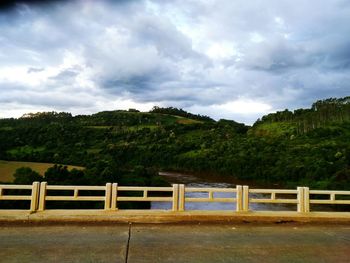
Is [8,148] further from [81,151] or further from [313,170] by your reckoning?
[313,170]

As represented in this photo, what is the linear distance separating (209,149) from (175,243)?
104 meters

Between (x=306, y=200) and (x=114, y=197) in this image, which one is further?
(x=306, y=200)

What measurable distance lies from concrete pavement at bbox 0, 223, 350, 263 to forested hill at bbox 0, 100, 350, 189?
136ft

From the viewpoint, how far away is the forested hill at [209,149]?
69688 mm

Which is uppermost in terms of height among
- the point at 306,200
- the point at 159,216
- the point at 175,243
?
the point at 306,200

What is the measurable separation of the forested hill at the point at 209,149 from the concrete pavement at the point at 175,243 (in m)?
41.4

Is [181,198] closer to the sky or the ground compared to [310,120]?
closer to the ground

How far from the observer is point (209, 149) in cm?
11306

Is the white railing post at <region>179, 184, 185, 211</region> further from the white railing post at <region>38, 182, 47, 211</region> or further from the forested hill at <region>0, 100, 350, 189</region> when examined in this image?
the forested hill at <region>0, 100, 350, 189</region>

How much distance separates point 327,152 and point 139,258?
8239cm

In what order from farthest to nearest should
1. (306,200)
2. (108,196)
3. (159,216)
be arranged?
(306,200), (108,196), (159,216)

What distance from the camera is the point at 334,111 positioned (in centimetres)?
12800

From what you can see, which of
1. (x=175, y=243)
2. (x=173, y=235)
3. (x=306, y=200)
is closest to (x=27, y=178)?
(x=306, y=200)

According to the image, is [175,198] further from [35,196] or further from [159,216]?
[35,196]
